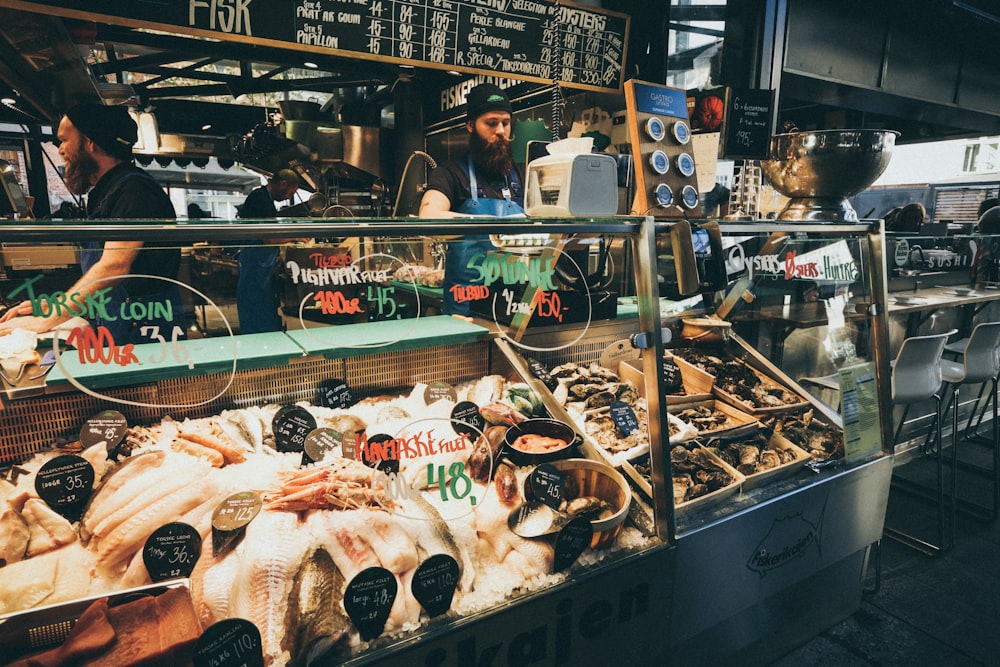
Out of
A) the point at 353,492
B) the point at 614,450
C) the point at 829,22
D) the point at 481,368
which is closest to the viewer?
the point at 353,492

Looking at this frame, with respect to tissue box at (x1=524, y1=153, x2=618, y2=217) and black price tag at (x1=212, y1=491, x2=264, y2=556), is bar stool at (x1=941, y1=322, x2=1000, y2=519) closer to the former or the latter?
tissue box at (x1=524, y1=153, x2=618, y2=217)

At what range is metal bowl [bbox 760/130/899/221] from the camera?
299 cm

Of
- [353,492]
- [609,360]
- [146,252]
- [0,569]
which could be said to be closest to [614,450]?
[609,360]

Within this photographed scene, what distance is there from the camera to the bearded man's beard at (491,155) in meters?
3.56

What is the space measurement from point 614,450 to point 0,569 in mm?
1933

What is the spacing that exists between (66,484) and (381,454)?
88 centimetres

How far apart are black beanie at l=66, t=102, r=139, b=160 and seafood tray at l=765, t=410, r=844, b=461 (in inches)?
138

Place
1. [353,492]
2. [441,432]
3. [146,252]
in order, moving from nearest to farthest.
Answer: [146,252] → [353,492] → [441,432]

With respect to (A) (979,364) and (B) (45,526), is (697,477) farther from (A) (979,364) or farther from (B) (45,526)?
(A) (979,364)

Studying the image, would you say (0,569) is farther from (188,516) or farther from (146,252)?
(146,252)

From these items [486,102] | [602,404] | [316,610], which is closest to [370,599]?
[316,610]

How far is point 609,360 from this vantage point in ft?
8.52

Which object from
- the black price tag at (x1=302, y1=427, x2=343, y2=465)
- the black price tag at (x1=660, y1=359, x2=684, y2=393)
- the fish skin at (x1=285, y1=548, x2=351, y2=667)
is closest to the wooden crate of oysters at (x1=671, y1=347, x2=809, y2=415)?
the black price tag at (x1=660, y1=359, x2=684, y2=393)

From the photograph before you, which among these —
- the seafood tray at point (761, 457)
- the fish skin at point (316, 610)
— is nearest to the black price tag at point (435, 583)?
the fish skin at point (316, 610)
